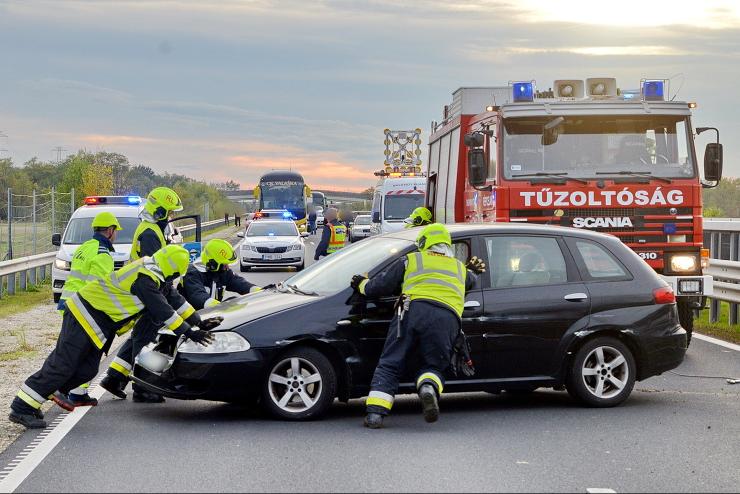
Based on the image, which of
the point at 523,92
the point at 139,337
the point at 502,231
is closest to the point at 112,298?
the point at 139,337

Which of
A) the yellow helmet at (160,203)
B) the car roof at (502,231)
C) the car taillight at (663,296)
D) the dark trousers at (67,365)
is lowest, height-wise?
the dark trousers at (67,365)

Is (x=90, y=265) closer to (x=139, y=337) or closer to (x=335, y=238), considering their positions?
(x=139, y=337)

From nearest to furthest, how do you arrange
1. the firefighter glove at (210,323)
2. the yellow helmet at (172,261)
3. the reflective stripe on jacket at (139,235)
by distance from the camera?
A: the firefighter glove at (210,323) → the yellow helmet at (172,261) → the reflective stripe on jacket at (139,235)

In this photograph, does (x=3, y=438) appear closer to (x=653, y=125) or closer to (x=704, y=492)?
(x=704, y=492)

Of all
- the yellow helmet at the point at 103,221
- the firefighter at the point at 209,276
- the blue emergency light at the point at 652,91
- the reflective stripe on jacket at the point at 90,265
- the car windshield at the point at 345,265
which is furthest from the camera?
the blue emergency light at the point at 652,91

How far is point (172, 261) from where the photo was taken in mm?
9141

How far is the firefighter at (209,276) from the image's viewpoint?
10.5 metres

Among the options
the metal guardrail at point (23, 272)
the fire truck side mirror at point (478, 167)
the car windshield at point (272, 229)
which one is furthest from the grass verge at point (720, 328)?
the car windshield at point (272, 229)

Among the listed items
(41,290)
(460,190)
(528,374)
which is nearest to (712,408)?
(528,374)

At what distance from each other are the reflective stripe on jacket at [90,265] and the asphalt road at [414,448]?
4.52 ft

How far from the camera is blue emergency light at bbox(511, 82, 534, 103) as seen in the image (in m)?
13.8

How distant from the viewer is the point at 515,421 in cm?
892

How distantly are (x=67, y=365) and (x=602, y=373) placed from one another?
418 cm

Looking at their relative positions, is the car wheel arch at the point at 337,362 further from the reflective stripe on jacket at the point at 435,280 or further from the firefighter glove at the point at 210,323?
the reflective stripe on jacket at the point at 435,280
